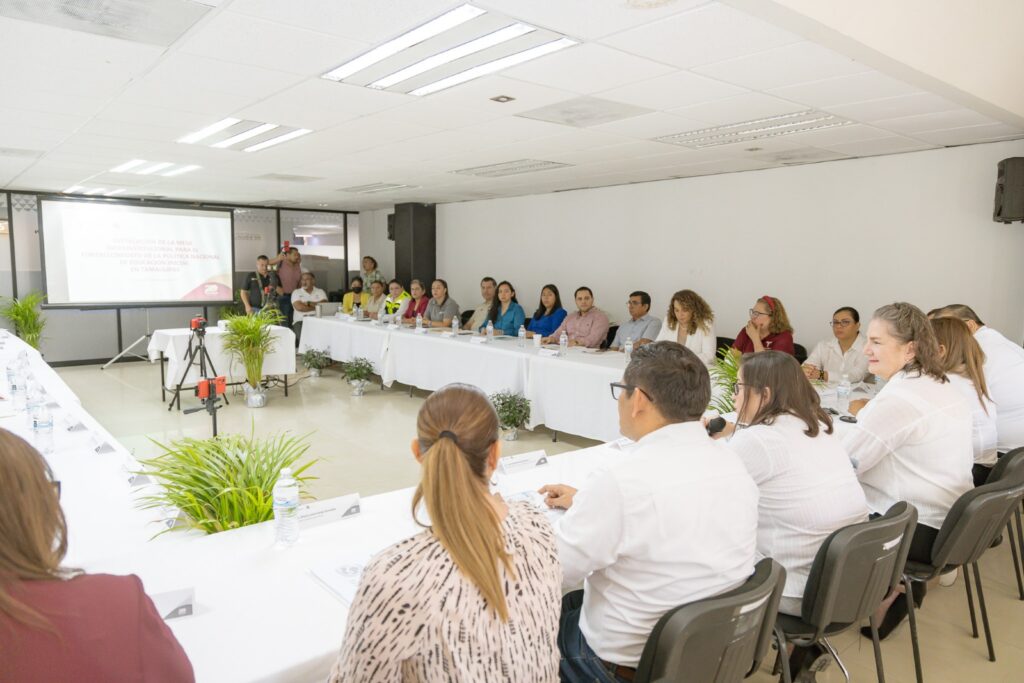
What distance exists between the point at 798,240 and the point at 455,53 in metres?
4.25

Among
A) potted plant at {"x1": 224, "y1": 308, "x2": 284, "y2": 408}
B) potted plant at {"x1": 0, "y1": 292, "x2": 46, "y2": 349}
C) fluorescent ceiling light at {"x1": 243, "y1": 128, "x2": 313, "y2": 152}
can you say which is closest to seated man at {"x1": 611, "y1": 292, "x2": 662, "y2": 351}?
fluorescent ceiling light at {"x1": 243, "y1": 128, "x2": 313, "y2": 152}

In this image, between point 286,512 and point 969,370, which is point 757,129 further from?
point 286,512

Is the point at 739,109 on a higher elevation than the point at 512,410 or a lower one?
higher

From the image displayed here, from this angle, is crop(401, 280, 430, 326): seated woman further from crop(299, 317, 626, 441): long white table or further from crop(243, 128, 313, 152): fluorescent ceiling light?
crop(243, 128, 313, 152): fluorescent ceiling light

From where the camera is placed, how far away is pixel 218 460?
2139mm

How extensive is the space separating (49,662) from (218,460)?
134 centimetres

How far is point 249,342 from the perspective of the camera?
6.66 meters

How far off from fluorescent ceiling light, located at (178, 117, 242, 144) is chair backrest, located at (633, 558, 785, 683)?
3897mm

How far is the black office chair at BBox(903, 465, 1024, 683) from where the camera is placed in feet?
6.91

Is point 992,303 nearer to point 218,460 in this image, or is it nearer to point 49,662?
point 218,460

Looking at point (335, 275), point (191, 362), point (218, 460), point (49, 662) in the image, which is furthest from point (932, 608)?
point (335, 275)

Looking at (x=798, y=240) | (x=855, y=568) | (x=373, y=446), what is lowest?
(x=373, y=446)

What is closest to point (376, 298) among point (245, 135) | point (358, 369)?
point (358, 369)

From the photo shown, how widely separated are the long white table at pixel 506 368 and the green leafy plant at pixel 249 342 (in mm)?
1190
